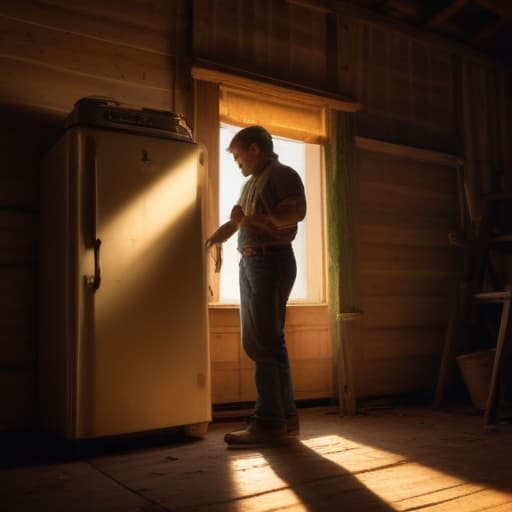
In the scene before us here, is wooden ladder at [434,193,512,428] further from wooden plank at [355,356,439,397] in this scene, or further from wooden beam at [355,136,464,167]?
wooden beam at [355,136,464,167]

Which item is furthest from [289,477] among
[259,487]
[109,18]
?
[109,18]

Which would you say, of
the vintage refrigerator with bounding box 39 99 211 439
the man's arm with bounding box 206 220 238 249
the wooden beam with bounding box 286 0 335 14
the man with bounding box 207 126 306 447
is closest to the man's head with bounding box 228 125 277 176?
the man with bounding box 207 126 306 447

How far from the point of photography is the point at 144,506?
1757 millimetres

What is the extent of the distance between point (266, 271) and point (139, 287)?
1.91 ft

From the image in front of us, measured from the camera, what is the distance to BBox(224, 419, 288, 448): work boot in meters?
2.54

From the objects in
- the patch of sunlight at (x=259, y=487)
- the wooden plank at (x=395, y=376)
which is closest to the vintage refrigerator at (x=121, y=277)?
the patch of sunlight at (x=259, y=487)

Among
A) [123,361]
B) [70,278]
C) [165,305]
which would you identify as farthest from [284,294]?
[70,278]

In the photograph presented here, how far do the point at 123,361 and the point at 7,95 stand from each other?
1.44 m

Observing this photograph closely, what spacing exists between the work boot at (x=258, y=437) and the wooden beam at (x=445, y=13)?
3.22m

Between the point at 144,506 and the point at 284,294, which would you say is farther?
the point at 284,294

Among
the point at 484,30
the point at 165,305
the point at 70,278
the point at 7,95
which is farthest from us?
the point at 484,30

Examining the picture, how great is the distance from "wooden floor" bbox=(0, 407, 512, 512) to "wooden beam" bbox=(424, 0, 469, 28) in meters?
2.93

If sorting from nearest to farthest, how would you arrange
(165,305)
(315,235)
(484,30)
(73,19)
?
(165,305), (73,19), (315,235), (484,30)

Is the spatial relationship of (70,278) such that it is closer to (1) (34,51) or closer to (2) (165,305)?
(2) (165,305)
